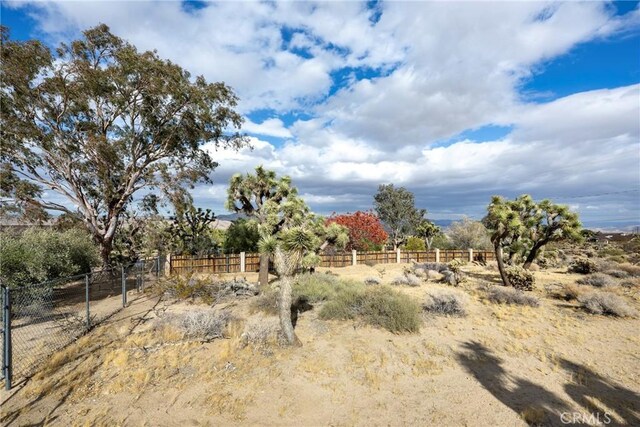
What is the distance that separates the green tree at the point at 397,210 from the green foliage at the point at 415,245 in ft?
42.5

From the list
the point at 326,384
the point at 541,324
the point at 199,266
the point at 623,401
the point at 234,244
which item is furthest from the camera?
the point at 234,244

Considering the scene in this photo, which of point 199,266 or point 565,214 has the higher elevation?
point 565,214

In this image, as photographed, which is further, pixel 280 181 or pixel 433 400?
pixel 280 181

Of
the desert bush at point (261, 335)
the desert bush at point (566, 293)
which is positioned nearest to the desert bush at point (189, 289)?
the desert bush at point (261, 335)

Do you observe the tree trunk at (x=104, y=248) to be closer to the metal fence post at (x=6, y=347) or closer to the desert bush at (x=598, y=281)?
the metal fence post at (x=6, y=347)

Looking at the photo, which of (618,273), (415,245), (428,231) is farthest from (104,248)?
(428,231)

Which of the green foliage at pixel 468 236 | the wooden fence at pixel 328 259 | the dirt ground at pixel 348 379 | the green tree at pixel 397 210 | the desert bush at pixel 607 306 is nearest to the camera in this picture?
the dirt ground at pixel 348 379

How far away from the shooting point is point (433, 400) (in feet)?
18.8

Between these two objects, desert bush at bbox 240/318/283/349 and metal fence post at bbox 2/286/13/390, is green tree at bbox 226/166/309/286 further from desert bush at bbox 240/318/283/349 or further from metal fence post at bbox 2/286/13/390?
metal fence post at bbox 2/286/13/390

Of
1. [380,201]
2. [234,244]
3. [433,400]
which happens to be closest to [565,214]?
[433,400]

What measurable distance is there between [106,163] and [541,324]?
65.4ft

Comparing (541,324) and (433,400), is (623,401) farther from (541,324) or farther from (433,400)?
(541,324)

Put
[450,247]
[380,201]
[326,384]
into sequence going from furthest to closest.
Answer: [380,201]
[450,247]
[326,384]

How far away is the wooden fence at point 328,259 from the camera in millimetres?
20516
